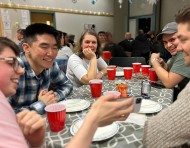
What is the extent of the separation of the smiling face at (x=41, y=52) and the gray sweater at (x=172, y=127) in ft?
3.50

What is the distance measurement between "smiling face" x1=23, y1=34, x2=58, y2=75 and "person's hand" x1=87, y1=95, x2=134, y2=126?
3.17ft

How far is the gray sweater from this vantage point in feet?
2.46

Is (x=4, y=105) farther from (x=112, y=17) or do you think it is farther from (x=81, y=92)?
(x=112, y=17)

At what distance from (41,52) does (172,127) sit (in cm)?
118

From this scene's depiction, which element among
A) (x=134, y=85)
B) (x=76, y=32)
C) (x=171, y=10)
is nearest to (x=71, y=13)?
(x=76, y=32)

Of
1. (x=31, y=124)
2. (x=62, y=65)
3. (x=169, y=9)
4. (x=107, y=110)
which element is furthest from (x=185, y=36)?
(x=169, y=9)

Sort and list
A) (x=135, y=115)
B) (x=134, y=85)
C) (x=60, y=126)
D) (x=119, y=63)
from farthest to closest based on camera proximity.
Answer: (x=119, y=63) → (x=134, y=85) → (x=135, y=115) → (x=60, y=126)

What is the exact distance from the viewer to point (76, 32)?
6.96 m

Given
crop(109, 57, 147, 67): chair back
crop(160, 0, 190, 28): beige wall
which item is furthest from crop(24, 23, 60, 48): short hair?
crop(160, 0, 190, 28): beige wall

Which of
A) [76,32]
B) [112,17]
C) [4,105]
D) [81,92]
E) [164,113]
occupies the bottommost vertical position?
[81,92]

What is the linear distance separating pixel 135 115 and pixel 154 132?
316 millimetres

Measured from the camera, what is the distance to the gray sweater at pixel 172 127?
749 mm

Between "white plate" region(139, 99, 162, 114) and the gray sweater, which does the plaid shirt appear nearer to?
"white plate" region(139, 99, 162, 114)

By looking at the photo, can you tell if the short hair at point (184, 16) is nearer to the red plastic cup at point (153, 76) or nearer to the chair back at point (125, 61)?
the red plastic cup at point (153, 76)
